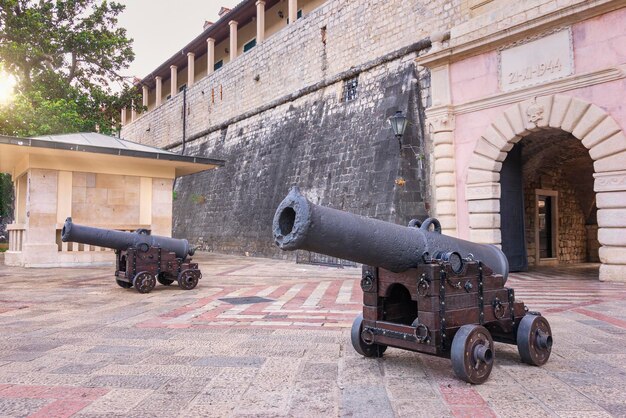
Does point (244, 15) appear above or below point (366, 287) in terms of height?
above

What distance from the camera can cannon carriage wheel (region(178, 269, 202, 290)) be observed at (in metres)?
7.91

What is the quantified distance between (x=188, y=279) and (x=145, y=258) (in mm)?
786

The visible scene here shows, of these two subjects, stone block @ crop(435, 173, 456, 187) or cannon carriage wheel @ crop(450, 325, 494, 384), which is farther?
stone block @ crop(435, 173, 456, 187)

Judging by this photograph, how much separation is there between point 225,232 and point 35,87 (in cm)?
1018

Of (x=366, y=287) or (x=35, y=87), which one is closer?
(x=366, y=287)

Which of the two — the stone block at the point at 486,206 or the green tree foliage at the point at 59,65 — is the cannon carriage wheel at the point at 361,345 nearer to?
the stone block at the point at 486,206

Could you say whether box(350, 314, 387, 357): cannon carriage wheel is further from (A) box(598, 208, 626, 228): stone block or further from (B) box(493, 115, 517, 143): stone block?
(B) box(493, 115, 517, 143): stone block

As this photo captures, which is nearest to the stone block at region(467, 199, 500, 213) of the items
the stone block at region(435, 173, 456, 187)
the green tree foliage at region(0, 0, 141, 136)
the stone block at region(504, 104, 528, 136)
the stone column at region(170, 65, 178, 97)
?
the stone block at region(435, 173, 456, 187)

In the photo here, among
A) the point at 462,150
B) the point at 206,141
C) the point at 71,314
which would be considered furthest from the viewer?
the point at 206,141

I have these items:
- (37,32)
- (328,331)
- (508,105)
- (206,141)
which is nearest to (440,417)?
(328,331)

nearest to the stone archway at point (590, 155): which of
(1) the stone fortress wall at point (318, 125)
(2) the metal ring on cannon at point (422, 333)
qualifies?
(1) the stone fortress wall at point (318, 125)

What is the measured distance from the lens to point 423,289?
312 centimetres

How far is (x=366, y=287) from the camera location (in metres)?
3.47

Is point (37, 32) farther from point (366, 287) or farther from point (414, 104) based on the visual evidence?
point (366, 287)
